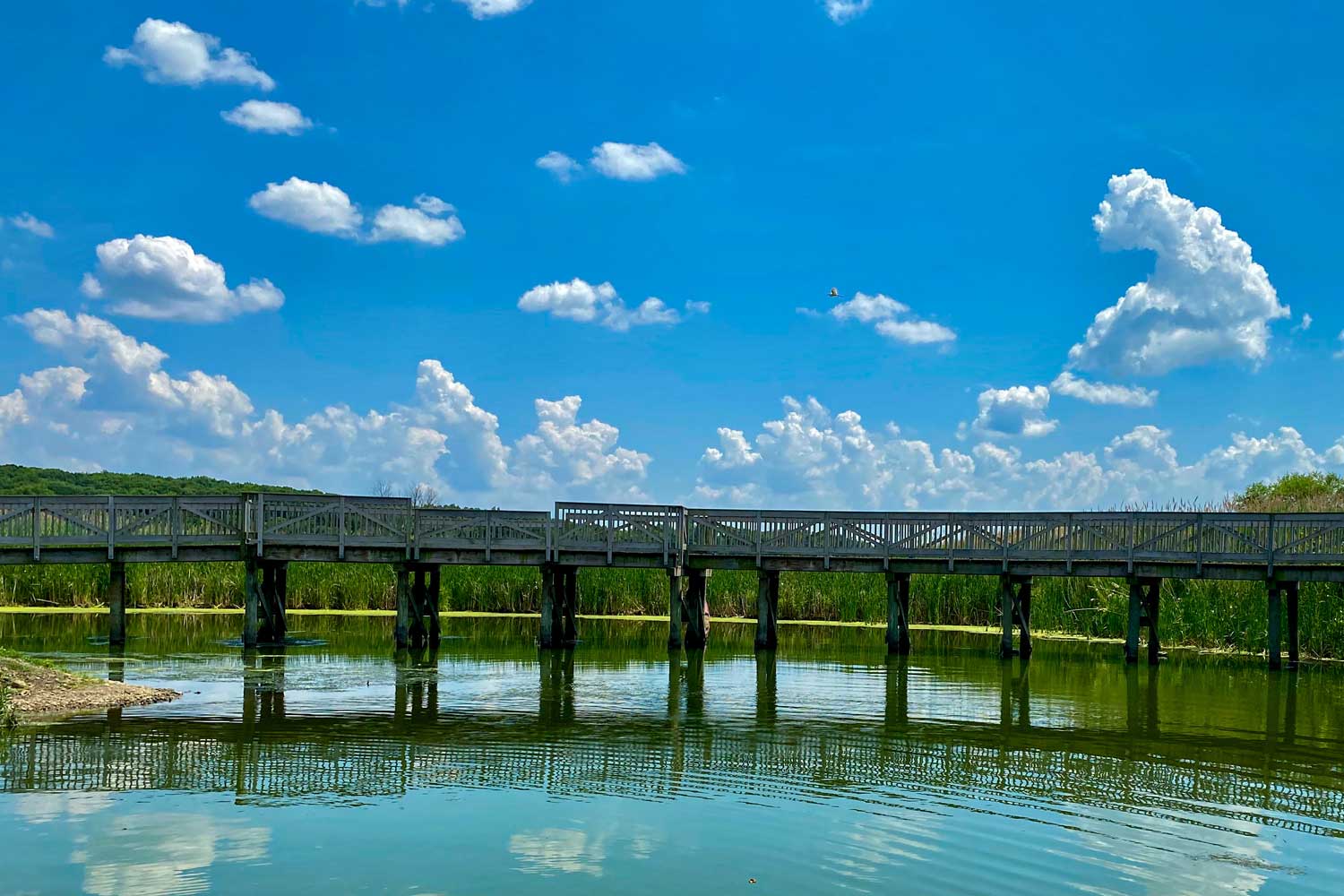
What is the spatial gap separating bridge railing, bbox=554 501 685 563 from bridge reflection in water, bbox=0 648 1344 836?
30.0 feet

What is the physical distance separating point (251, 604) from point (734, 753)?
20.0m

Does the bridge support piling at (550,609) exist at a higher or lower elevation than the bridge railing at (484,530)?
lower

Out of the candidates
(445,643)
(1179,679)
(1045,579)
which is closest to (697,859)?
(1179,679)

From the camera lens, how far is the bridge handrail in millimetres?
32719

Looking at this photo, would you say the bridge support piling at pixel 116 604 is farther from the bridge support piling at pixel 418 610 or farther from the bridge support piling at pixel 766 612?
the bridge support piling at pixel 766 612

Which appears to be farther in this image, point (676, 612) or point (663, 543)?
point (676, 612)

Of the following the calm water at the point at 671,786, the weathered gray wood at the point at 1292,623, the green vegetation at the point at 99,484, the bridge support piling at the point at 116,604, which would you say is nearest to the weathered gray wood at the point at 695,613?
the calm water at the point at 671,786

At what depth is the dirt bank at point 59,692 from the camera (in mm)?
20656

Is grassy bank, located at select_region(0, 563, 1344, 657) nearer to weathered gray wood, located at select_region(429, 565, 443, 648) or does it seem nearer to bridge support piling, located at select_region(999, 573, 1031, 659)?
bridge support piling, located at select_region(999, 573, 1031, 659)

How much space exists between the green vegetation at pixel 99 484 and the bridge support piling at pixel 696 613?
67.2 metres

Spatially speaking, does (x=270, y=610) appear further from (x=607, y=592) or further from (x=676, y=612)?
(x=607, y=592)

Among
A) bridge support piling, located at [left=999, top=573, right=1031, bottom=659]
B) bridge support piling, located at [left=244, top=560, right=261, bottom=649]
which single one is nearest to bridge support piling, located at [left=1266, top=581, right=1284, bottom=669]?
bridge support piling, located at [left=999, top=573, right=1031, bottom=659]

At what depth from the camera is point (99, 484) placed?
109 metres

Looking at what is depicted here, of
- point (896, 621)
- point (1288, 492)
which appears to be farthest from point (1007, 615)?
point (1288, 492)
